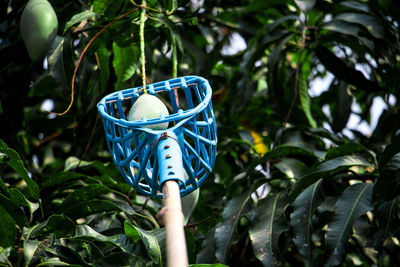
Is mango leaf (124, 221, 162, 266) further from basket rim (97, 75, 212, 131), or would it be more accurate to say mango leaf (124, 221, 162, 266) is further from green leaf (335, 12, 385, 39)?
green leaf (335, 12, 385, 39)

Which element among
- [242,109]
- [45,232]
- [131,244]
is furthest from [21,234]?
[242,109]

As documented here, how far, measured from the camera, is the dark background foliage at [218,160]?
3.47 feet

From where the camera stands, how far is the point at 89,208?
116 cm

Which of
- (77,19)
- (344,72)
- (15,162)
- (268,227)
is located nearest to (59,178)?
(15,162)

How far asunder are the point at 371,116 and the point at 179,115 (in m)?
1.65

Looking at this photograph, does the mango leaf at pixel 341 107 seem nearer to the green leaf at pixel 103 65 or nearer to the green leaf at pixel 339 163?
the green leaf at pixel 339 163

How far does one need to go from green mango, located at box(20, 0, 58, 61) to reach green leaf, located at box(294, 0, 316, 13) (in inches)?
39.0

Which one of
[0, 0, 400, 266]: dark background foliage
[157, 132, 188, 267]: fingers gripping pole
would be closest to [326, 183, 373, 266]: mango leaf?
[0, 0, 400, 266]: dark background foliage

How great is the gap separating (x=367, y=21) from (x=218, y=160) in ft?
1.99

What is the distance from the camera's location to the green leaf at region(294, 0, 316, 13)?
1759 millimetres

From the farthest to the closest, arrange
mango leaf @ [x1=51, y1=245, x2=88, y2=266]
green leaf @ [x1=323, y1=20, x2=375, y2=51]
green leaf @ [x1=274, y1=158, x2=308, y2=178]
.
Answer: green leaf @ [x1=323, y1=20, x2=375, y2=51]
green leaf @ [x1=274, y1=158, x2=308, y2=178]
mango leaf @ [x1=51, y1=245, x2=88, y2=266]

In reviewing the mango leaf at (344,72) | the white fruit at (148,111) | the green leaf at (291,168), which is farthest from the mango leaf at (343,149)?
the white fruit at (148,111)

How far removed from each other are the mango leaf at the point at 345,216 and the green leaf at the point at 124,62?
0.57m

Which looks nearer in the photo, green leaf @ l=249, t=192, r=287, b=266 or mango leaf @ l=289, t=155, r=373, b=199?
green leaf @ l=249, t=192, r=287, b=266
